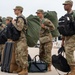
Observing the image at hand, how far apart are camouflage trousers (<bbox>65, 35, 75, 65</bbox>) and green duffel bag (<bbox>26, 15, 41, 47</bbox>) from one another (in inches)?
54.2

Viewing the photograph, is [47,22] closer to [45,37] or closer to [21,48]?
[45,37]

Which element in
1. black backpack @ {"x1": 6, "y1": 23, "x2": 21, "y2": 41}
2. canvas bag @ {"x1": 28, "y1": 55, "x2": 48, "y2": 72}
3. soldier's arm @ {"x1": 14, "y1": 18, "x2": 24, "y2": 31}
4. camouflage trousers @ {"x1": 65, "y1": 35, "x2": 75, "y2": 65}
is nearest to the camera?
camouflage trousers @ {"x1": 65, "y1": 35, "x2": 75, "y2": 65}

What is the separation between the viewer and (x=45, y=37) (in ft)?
31.3

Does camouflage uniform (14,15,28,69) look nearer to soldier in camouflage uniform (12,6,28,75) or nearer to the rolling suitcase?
soldier in camouflage uniform (12,6,28,75)

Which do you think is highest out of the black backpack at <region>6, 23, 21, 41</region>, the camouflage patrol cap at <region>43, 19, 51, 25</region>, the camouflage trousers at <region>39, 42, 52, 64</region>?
the camouflage patrol cap at <region>43, 19, 51, 25</region>

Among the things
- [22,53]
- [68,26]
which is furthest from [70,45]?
[22,53]

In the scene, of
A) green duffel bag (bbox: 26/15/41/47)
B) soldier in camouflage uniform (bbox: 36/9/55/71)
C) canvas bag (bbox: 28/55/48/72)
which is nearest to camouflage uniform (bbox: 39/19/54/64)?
soldier in camouflage uniform (bbox: 36/9/55/71)

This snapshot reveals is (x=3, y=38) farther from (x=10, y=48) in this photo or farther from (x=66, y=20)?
(x=66, y=20)

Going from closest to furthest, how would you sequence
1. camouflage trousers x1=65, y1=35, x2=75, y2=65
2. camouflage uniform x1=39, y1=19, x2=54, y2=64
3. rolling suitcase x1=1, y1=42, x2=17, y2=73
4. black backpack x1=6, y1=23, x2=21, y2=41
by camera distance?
camouflage trousers x1=65, y1=35, x2=75, y2=65, black backpack x1=6, y1=23, x2=21, y2=41, rolling suitcase x1=1, y1=42, x2=17, y2=73, camouflage uniform x1=39, y1=19, x2=54, y2=64

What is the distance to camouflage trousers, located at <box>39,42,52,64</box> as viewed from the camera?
9523 mm

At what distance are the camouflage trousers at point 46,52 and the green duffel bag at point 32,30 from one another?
54cm

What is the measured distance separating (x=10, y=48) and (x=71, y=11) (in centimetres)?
227

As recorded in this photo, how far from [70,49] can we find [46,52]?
201 centimetres

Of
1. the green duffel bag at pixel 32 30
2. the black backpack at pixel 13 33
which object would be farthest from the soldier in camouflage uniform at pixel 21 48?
the green duffel bag at pixel 32 30
